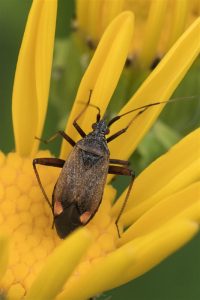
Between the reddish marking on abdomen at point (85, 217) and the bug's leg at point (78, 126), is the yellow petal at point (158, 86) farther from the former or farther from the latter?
the reddish marking on abdomen at point (85, 217)

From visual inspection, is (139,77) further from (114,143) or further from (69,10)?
(69,10)

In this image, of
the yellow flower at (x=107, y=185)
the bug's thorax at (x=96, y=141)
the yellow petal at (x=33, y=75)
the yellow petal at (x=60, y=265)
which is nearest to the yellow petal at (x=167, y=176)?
the yellow flower at (x=107, y=185)

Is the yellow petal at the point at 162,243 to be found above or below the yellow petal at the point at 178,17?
below

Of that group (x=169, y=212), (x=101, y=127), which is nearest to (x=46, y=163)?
(x=101, y=127)

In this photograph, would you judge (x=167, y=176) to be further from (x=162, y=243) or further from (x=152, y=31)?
(x=162, y=243)

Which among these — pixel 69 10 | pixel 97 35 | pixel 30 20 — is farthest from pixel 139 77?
pixel 69 10

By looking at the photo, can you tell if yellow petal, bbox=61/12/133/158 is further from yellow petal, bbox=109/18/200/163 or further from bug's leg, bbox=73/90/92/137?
yellow petal, bbox=109/18/200/163
